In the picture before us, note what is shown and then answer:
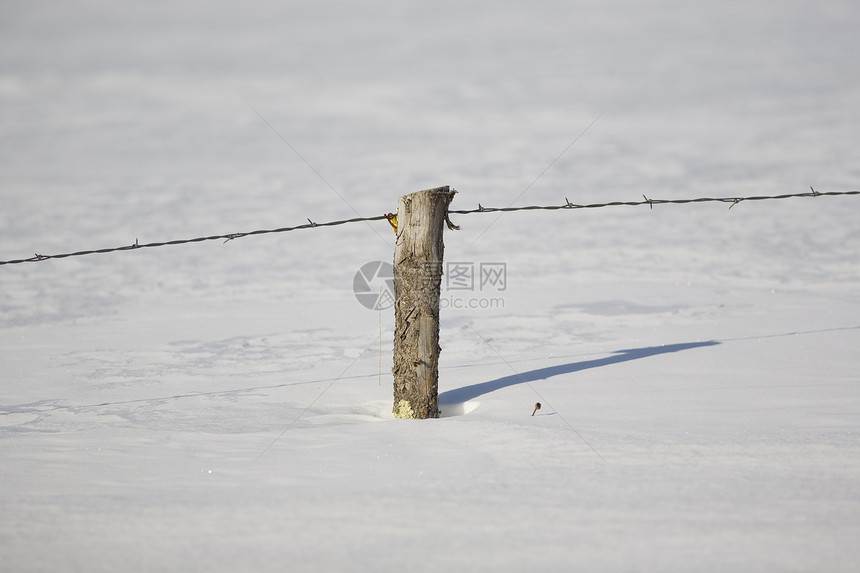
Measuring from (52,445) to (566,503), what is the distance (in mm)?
3233

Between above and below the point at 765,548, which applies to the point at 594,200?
above

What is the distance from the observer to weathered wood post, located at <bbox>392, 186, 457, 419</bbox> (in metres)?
5.44

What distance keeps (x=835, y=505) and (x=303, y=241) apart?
10957 millimetres

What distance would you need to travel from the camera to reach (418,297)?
17.9 feet

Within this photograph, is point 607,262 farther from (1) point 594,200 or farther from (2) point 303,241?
(2) point 303,241

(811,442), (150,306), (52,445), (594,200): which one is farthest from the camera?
(594,200)

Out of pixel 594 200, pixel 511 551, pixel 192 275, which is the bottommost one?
pixel 511 551

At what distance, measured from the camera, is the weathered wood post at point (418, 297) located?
544cm

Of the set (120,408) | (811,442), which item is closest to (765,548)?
(811,442)

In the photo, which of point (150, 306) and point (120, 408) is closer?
point (120, 408)

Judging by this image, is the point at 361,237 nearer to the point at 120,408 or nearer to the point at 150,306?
the point at 150,306

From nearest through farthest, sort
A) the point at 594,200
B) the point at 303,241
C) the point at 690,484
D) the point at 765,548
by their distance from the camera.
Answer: the point at 765,548, the point at 690,484, the point at 303,241, the point at 594,200

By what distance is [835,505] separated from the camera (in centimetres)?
363

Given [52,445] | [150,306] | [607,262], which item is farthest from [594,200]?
[52,445]
